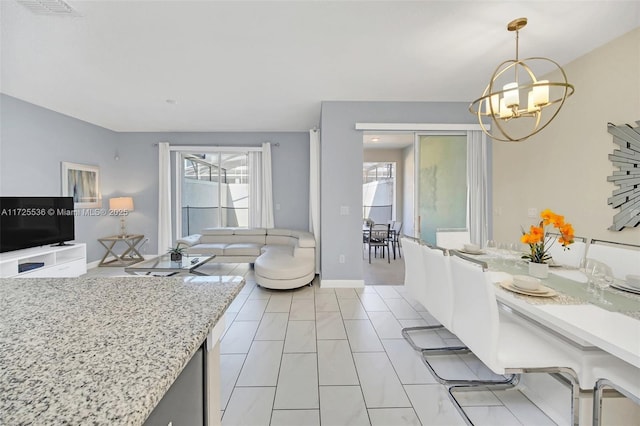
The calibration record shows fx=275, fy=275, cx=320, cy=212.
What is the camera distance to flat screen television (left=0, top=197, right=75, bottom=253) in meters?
3.40

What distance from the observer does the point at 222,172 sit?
595 centimetres

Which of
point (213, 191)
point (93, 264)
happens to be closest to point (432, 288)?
point (213, 191)

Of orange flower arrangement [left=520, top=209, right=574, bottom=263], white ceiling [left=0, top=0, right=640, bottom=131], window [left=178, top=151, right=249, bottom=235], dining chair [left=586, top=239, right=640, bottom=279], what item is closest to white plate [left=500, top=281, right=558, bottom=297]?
orange flower arrangement [left=520, top=209, right=574, bottom=263]

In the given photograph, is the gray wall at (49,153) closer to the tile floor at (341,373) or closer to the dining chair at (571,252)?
the tile floor at (341,373)

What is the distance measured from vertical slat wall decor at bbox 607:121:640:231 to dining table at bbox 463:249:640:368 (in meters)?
1.07

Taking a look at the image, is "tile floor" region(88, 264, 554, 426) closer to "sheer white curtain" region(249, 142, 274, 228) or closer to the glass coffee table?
the glass coffee table

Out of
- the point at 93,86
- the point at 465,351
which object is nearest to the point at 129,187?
the point at 93,86

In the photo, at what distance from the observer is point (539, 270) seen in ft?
6.21

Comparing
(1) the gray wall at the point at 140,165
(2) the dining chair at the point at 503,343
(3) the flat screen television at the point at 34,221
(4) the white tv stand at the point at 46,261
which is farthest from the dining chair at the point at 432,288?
A: (3) the flat screen television at the point at 34,221

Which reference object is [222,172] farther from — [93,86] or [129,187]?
[93,86]

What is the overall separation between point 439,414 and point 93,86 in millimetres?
4787

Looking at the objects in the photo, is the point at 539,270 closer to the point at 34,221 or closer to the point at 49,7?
the point at 49,7

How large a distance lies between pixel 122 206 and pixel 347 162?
4296mm

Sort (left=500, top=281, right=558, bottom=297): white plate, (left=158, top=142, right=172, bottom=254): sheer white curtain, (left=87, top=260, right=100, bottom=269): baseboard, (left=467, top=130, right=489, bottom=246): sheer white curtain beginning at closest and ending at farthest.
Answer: (left=500, top=281, right=558, bottom=297): white plate, (left=467, top=130, right=489, bottom=246): sheer white curtain, (left=87, top=260, right=100, bottom=269): baseboard, (left=158, top=142, right=172, bottom=254): sheer white curtain
